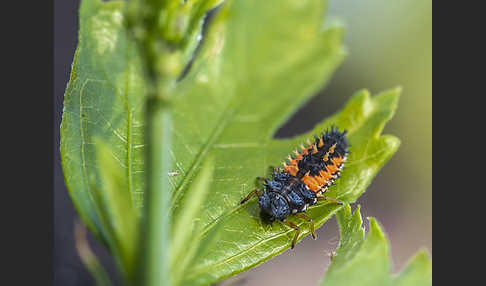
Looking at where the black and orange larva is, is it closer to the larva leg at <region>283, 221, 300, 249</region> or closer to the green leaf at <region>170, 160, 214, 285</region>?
the larva leg at <region>283, 221, 300, 249</region>

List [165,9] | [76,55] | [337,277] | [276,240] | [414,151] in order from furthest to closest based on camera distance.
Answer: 1. [414,151]
2. [276,240]
3. [76,55]
4. [337,277]
5. [165,9]

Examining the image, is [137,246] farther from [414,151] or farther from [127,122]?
[414,151]

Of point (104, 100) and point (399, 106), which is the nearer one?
point (104, 100)

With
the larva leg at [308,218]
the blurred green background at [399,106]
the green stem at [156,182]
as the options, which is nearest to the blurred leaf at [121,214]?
the green stem at [156,182]

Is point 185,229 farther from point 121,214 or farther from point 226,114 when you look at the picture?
point 226,114

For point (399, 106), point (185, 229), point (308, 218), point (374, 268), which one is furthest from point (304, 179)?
point (399, 106)

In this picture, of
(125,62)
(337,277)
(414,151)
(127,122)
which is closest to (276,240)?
(337,277)
